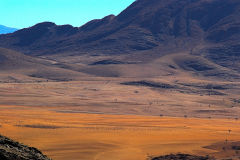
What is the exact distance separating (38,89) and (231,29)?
122m

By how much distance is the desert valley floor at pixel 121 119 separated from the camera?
109ft

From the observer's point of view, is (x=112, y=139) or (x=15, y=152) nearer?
(x=15, y=152)

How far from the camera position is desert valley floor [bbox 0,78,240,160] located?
3334 cm

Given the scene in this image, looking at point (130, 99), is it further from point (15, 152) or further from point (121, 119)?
point (15, 152)

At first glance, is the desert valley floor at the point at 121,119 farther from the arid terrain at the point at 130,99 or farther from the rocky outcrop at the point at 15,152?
the rocky outcrop at the point at 15,152

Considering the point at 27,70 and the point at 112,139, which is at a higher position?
the point at 27,70

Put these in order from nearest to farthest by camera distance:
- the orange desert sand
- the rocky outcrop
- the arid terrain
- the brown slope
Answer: the rocky outcrop → the orange desert sand → the arid terrain → the brown slope

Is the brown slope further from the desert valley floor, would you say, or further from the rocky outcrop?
the rocky outcrop

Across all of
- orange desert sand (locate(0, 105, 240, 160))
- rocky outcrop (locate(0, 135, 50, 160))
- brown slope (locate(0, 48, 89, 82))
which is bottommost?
orange desert sand (locate(0, 105, 240, 160))

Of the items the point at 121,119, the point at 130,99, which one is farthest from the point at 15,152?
the point at 130,99

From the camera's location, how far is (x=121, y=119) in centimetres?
5650

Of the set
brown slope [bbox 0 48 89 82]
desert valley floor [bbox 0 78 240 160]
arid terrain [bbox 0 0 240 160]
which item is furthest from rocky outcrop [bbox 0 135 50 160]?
brown slope [bbox 0 48 89 82]

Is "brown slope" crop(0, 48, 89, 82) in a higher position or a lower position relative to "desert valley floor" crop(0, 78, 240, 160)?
higher

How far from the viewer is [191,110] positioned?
72938 millimetres
